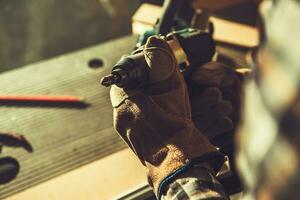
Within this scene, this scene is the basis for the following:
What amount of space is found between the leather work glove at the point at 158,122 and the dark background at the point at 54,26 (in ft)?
4.64

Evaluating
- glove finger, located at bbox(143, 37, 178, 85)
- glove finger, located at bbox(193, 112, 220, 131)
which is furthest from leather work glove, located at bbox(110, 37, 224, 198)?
glove finger, located at bbox(193, 112, 220, 131)

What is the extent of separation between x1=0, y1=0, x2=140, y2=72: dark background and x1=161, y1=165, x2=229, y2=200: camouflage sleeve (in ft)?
5.02

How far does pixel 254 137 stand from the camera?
15.9 inches

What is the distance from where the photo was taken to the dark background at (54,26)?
2078 mm

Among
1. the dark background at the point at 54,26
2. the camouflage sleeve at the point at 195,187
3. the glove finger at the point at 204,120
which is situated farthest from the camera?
the dark background at the point at 54,26

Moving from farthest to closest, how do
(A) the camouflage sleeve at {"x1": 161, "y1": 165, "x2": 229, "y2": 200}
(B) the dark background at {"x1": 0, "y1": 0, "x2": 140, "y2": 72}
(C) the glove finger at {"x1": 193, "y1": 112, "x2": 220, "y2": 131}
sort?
Result: 1. (B) the dark background at {"x1": 0, "y1": 0, "x2": 140, "y2": 72}
2. (C) the glove finger at {"x1": 193, "y1": 112, "x2": 220, "y2": 131}
3. (A) the camouflage sleeve at {"x1": 161, "y1": 165, "x2": 229, "y2": 200}

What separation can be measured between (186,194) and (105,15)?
1.78 m

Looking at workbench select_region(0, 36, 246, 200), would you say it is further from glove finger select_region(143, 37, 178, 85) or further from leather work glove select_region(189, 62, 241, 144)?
glove finger select_region(143, 37, 178, 85)

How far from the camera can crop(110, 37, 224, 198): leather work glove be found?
0.71 m

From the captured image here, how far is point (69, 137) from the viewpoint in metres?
1.03

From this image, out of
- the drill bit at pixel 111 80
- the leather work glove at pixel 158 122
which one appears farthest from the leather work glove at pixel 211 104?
the drill bit at pixel 111 80

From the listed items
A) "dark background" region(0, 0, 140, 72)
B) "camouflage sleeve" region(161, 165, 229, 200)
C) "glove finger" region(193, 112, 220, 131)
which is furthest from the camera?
"dark background" region(0, 0, 140, 72)

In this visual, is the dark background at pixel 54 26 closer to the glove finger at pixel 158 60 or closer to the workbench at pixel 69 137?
the workbench at pixel 69 137

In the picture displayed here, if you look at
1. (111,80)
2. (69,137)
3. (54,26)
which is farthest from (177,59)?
(54,26)
